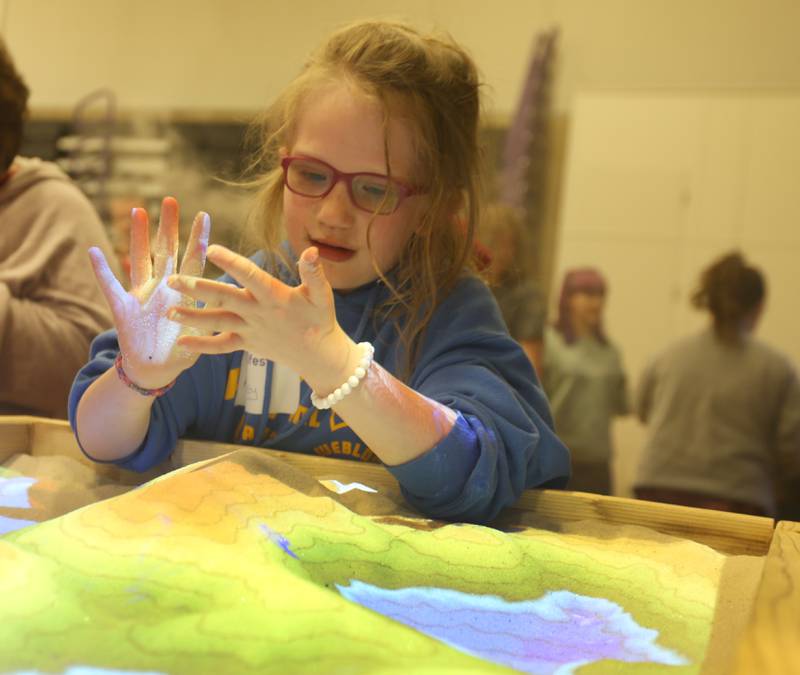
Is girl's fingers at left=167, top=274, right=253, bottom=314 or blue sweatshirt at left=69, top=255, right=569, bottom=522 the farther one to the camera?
blue sweatshirt at left=69, top=255, right=569, bottom=522

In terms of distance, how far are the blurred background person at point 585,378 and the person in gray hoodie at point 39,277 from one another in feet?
4.80

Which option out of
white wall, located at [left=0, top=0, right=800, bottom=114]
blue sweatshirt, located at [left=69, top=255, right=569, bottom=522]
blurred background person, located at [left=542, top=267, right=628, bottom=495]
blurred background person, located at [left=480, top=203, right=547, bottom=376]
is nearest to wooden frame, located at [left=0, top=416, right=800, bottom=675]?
blue sweatshirt, located at [left=69, top=255, right=569, bottom=522]

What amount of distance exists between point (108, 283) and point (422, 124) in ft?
1.19

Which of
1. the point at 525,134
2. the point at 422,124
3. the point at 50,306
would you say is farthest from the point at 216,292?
the point at 525,134

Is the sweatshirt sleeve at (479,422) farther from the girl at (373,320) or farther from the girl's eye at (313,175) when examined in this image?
the girl's eye at (313,175)

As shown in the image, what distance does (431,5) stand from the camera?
10.3 feet

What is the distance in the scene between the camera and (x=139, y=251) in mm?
886

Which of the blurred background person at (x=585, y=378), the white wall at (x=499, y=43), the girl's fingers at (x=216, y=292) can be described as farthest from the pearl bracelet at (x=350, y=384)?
the white wall at (x=499, y=43)

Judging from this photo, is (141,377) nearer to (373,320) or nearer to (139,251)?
(139,251)

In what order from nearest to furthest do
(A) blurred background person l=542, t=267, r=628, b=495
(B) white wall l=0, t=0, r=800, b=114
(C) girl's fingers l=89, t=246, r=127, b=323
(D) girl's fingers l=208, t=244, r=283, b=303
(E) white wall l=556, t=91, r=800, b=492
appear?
(D) girl's fingers l=208, t=244, r=283, b=303, (C) girl's fingers l=89, t=246, r=127, b=323, (A) blurred background person l=542, t=267, r=628, b=495, (B) white wall l=0, t=0, r=800, b=114, (E) white wall l=556, t=91, r=800, b=492

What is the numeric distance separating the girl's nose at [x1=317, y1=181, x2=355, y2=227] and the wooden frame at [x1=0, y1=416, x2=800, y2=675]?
233 mm

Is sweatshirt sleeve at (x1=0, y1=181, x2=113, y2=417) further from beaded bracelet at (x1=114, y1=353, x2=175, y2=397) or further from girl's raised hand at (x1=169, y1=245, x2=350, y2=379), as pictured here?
girl's raised hand at (x1=169, y1=245, x2=350, y2=379)

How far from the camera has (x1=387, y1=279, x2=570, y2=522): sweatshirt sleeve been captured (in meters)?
0.89

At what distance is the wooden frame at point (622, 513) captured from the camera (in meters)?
0.63
